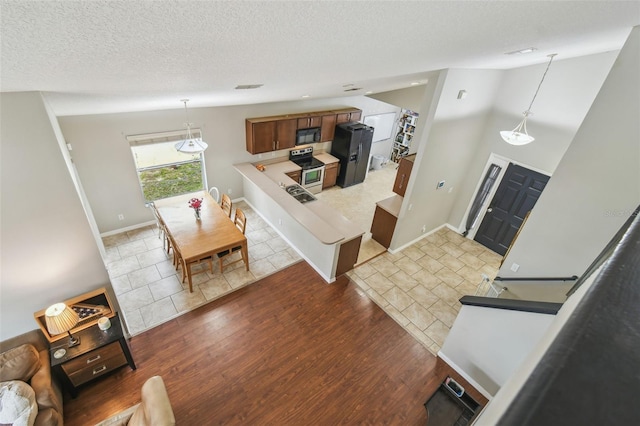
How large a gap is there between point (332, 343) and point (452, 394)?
1470 mm

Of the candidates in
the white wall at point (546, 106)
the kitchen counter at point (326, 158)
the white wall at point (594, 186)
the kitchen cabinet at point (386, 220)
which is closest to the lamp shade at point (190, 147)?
the kitchen cabinet at point (386, 220)

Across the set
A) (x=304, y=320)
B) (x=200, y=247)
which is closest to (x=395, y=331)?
(x=304, y=320)

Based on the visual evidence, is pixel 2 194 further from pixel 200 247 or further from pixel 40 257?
pixel 200 247

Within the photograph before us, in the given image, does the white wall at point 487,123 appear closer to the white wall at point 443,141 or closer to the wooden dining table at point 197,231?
the white wall at point 443,141

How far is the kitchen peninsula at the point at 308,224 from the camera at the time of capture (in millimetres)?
4697

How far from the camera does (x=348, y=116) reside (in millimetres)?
7562

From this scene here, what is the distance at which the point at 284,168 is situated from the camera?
6863 millimetres

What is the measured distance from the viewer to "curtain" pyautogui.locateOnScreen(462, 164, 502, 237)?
571 cm

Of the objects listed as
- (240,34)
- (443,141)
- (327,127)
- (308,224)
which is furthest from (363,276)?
(240,34)

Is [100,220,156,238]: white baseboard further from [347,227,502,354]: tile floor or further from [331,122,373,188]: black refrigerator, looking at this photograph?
[331,122,373,188]: black refrigerator

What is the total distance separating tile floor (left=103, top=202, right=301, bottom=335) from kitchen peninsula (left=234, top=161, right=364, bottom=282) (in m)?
0.35

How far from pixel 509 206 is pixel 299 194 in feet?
13.0

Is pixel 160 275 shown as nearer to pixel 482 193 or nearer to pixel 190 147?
pixel 190 147

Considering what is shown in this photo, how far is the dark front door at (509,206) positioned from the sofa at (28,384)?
22.4 ft
